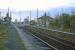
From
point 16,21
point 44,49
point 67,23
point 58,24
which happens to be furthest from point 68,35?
point 16,21

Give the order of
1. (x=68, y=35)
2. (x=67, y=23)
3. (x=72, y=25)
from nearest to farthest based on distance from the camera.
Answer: (x=68, y=35) → (x=72, y=25) → (x=67, y=23)

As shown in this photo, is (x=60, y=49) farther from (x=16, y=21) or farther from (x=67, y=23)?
(x=16, y=21)

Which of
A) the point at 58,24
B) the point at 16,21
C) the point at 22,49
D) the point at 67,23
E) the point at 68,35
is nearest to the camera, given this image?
the point at 22,49

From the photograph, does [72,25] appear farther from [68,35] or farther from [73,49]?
[73,49]

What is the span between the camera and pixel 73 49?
1934cm

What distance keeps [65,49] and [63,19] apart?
57.5m

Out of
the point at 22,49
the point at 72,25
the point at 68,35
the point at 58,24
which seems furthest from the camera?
the point at 58,24

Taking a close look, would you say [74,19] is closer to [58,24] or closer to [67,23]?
[67,23]

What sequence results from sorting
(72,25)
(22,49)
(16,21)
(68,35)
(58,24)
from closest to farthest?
(22,49) < (68,35) < (72,25) < (58,24) < (16,21)

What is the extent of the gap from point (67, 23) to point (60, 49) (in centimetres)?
5455

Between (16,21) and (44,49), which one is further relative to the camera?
(16,21)

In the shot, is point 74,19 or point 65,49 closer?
point 65,49

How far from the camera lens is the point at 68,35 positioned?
3647cm

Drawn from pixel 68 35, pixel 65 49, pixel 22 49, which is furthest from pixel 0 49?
pixel 68 35
